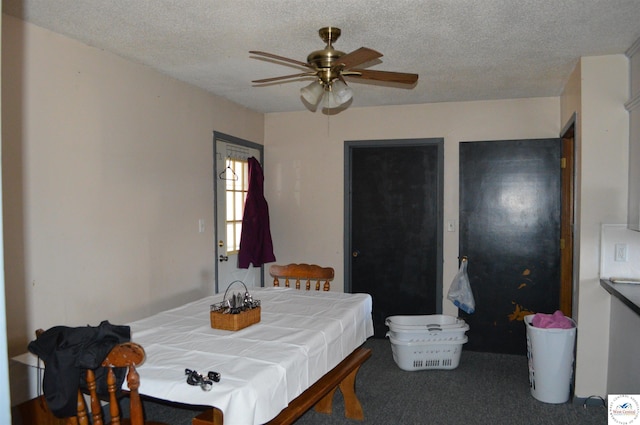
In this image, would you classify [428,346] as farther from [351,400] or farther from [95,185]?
[95,185]

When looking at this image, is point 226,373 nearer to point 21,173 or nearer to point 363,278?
point 21,173

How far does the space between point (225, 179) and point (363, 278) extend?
1735 millimetres

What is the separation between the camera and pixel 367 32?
274cm

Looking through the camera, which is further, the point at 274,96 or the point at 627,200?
the point at 274,96

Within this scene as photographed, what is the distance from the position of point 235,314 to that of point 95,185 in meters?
1.37

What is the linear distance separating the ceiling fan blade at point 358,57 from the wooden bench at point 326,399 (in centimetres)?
163

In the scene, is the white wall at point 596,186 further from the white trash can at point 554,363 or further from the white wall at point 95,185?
the white wall at point 95,185

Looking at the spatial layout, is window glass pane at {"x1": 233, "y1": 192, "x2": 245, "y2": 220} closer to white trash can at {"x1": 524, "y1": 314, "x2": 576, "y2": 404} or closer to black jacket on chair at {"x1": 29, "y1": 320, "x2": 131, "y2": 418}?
white trash can at {"x1": 524, "y1": 314, "x2": 576, "y2": 404}

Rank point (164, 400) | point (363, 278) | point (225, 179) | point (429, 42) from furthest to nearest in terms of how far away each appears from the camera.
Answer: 1. point (363, 278)
2. point (225, 179)
3. point (429, 42)
4. point (164, 400)

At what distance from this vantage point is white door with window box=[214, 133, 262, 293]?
4.35 metres

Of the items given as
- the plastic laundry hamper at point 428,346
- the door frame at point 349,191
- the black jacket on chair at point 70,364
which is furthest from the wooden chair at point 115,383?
the door frame at point 349,191

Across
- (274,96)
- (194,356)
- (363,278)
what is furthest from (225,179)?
(194,356)

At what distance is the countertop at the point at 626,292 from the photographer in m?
2.50

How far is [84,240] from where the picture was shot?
288 centimetres
